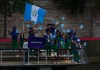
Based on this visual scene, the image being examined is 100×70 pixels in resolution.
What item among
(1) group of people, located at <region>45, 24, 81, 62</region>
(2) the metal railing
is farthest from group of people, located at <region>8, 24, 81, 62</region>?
(2) the metal railing

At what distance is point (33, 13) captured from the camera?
22344 mm

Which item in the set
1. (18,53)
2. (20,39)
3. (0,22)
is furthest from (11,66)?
(0,22)

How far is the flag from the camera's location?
72.8 feet

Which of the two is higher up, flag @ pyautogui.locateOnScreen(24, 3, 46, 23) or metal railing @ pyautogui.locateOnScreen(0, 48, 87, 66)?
flag @ pyautogui.locateOnScreen(24, 3, 46, 23)

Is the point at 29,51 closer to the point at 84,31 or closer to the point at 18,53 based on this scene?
the point at 18,53

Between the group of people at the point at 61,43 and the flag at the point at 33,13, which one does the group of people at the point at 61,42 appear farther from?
the flag at the point at 33,13

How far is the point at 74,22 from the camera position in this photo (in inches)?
1699

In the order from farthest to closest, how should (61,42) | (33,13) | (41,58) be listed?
(61,42), (33,13), (41,58)

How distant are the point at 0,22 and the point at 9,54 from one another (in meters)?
19.5

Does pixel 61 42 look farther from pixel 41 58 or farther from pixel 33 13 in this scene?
pixel 33 13

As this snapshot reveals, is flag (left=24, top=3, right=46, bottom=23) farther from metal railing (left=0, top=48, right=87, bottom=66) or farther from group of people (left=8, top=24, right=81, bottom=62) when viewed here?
metal railing (left=0, top=48, right=87, bottom=66)

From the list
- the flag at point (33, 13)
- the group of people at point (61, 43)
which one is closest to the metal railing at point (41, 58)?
the group of people at point (61, 43)

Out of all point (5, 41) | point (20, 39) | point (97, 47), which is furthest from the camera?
point (97, 47)

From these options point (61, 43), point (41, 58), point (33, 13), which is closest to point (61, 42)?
point (61, 43)
